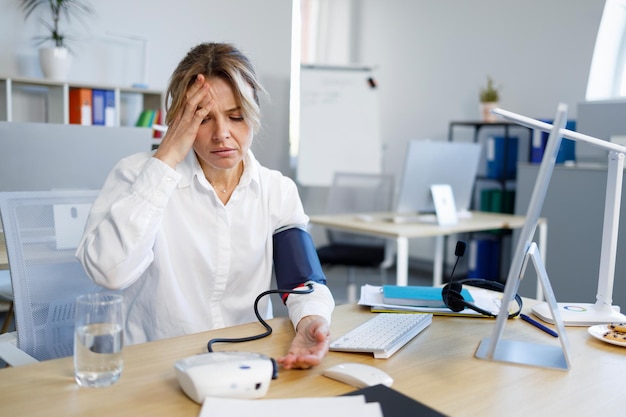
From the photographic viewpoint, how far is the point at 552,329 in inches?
53.2

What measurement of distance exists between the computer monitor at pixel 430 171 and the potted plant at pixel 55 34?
2377mm

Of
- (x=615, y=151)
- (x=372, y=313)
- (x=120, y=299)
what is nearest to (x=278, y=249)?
(x=372, y=313)

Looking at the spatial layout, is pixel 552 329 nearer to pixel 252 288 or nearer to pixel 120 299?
pixel 252 288

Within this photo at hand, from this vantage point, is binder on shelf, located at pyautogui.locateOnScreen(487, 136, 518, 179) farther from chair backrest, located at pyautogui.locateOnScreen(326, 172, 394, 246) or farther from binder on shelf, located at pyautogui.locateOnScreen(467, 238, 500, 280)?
chair backrest, located at pyautogui.locateOnScreen(326, 172, 394, 246)

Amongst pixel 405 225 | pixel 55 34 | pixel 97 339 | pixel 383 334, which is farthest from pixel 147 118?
pixel 97 339

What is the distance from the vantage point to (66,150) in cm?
197

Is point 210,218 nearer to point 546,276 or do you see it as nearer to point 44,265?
point 44,265

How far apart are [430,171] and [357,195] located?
3.11ft

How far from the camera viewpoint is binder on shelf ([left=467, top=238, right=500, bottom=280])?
501cm

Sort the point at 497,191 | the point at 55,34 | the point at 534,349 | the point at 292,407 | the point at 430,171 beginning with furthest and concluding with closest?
the point at 497,191 < the point at 55,34 < the point at 430,171 < the point at 534,349 < the point at 292,407

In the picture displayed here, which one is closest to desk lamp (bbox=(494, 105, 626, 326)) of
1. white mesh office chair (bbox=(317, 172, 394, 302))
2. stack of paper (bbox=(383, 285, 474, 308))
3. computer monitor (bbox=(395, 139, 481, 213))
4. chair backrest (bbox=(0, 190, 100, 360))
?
stack of paper (bbox=(383, 285, 474, 308))

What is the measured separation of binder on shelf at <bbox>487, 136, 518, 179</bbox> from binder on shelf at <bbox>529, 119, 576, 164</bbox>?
22cm

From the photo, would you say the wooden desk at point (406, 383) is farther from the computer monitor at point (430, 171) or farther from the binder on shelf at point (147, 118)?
the binder on shelf at point (147, 118)

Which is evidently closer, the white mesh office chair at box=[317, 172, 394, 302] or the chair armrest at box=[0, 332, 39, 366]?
the chair armrest at box=[0, 332, 39, 366]
